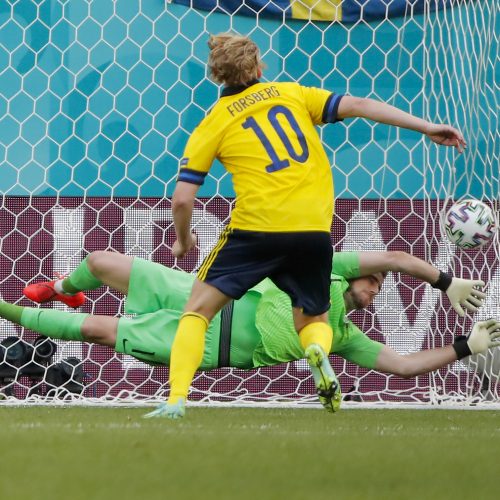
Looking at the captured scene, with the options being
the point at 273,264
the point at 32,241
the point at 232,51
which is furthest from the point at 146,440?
the point at 32,241

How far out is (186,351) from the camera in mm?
3629

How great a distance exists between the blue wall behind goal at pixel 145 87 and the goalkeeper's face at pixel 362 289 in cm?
117

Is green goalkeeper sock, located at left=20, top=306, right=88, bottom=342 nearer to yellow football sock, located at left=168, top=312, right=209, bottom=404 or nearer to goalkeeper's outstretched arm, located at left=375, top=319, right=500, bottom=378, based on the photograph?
yellow football sock, located at left=168, top=312, right=209, bottom=404

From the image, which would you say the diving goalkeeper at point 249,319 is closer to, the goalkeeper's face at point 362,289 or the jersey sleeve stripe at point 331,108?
the goalkeeper's face at point 362,289

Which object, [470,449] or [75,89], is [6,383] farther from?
[470,449]

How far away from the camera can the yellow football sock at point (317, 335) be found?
3.77 meters

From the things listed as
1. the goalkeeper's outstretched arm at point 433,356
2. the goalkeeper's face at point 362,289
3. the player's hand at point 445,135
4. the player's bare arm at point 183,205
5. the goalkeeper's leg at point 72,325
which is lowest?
the goalkeeper's outstretched arm at point 433,356

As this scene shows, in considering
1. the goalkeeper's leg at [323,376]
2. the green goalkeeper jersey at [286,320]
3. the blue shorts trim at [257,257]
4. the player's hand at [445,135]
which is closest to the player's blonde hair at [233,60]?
the blue shorts trim at [257,257]

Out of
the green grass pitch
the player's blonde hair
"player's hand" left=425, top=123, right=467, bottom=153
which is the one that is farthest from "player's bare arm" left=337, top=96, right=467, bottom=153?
the green grass pitch

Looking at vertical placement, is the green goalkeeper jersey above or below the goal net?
below

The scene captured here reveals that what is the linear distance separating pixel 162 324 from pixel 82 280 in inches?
15.6

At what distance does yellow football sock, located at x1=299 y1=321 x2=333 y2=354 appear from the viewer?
12.4ft

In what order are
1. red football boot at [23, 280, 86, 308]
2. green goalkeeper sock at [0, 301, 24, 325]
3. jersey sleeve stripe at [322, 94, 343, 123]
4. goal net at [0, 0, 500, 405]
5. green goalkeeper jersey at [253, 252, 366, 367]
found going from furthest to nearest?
goal net at [0, 0, 500, 405]
red football boot at [23, 280, 86, 308]
green goalkeeper sock at [0, 301, 24, 325]
green goalkeeper jersey at [253, 252, 366, 367]
jersey sleeve stripe at [322, 94, 343, 123]

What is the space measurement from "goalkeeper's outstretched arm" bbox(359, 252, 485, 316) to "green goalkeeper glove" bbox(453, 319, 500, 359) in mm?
141
